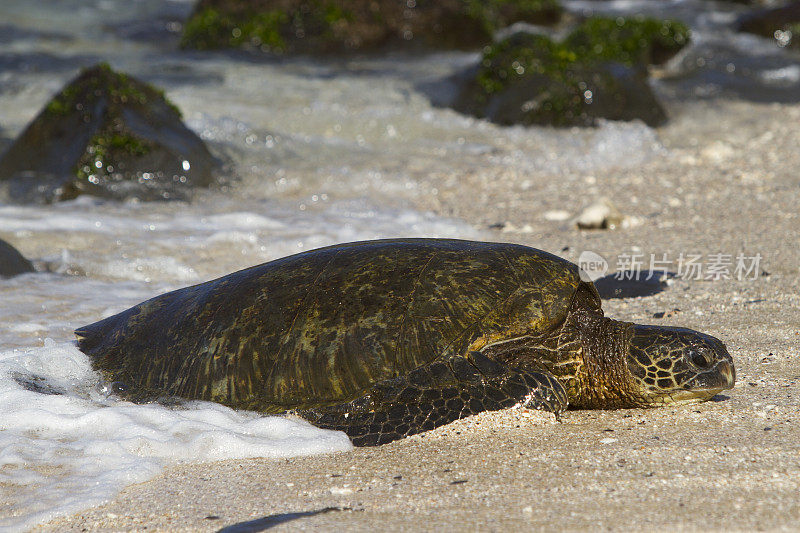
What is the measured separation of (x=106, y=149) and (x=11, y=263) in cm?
213

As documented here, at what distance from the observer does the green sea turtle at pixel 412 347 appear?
286 cm

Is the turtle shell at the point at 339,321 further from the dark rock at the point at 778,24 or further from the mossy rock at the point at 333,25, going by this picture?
the dark rock at the point at 778,24

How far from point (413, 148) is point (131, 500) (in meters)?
6.07

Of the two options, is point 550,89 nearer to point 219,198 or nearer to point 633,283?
point 219,198

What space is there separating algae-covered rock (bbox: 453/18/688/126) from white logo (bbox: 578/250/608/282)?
12.0 ft

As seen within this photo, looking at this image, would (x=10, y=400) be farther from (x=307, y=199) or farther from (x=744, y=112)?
(x=744, y=112)

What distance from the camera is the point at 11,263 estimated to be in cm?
468

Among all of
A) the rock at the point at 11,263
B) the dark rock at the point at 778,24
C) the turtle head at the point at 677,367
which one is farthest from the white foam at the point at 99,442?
the dark rock at the point at 778,24

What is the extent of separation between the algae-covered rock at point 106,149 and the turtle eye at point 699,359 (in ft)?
15.4

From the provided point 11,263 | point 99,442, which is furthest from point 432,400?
point 11,263

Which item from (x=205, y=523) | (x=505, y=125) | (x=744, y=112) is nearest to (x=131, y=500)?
(x=205, y=523)

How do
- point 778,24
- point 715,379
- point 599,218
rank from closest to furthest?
point 715,379, point 599,218, point 778,24

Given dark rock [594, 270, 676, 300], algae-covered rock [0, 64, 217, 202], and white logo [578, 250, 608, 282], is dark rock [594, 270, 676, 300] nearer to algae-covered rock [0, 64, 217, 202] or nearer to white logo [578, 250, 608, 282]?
white logo [578, 250, 608, 282]

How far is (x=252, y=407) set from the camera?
2.95m
